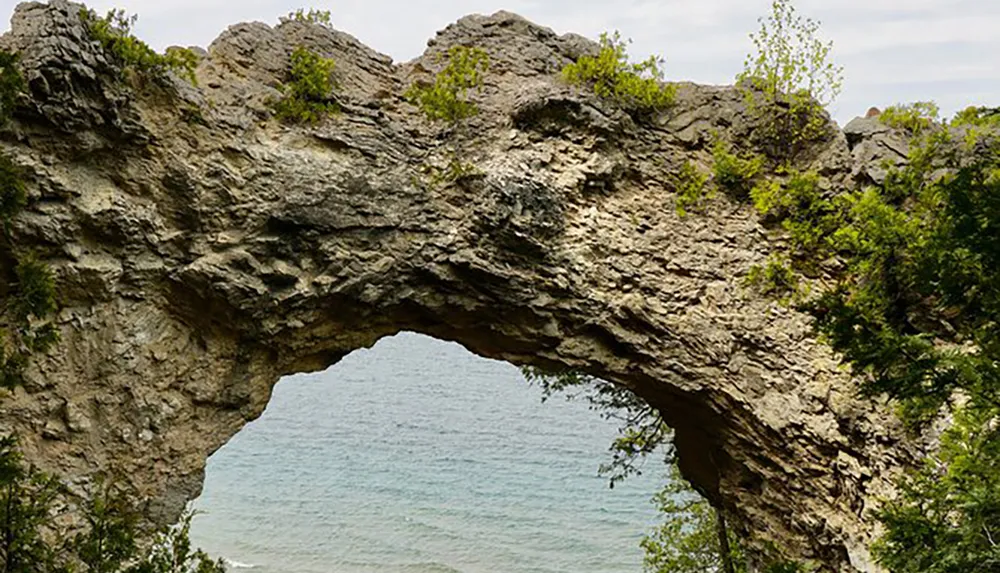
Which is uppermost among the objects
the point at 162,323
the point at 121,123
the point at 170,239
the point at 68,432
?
the point at 121,123

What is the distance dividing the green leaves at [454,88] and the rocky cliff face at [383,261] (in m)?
0.20

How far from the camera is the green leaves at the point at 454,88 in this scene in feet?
30.9

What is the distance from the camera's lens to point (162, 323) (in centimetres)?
801

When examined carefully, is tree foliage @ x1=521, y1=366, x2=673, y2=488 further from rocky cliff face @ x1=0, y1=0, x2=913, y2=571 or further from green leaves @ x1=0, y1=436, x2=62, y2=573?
green leaves @ x1=0, y1=436, x2=62, y2=573

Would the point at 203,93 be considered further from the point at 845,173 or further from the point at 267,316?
the point at 845,173

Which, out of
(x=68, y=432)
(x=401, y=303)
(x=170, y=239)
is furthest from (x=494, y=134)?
(x=68, y=432)

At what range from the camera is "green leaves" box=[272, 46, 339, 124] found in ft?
29.1

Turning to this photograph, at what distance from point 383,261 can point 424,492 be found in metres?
16.1

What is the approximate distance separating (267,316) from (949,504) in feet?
22.8

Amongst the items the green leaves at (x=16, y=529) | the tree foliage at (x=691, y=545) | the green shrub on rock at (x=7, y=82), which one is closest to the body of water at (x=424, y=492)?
the tree foliage at (x=691, y=545)

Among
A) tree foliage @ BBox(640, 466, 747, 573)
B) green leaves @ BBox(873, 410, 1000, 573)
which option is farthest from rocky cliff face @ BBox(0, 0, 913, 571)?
tree foliage @ BBox(640, 466, 747, 573)

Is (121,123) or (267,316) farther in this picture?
(267,316)

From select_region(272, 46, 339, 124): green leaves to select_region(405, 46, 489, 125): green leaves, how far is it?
1.16 m

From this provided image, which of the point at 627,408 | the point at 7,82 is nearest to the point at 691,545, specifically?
the point at 627,408
